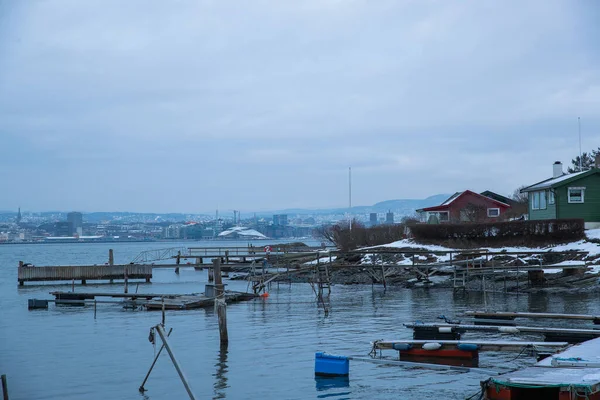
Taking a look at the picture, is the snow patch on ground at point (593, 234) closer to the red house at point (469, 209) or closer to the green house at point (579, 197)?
the green house at point (579, 197)

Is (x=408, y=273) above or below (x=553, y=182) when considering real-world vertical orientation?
below

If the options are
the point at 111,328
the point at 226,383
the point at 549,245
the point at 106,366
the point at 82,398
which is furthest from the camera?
the point at 549,245

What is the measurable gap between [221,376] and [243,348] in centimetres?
478

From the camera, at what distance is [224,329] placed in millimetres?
26406

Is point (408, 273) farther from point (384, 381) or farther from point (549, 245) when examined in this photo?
point (384, 381)

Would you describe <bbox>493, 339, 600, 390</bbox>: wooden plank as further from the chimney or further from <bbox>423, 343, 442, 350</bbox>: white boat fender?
the chimney

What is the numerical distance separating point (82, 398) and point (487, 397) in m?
10.2

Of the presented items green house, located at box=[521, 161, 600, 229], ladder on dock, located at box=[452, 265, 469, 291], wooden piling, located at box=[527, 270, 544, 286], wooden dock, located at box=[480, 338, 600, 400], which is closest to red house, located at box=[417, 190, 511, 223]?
green house, located at box=[521, 161, 600, 229]

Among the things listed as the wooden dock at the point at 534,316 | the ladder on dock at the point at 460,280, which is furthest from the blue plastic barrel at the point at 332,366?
the ladder on dock at the point at 460,280

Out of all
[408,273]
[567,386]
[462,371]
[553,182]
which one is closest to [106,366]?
[462,371]

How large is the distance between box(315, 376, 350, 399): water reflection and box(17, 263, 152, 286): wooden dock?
1770 inches

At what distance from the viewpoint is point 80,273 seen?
66.2m

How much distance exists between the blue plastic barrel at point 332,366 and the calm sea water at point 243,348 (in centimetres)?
34

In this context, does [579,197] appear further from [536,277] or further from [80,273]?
[80,273]
